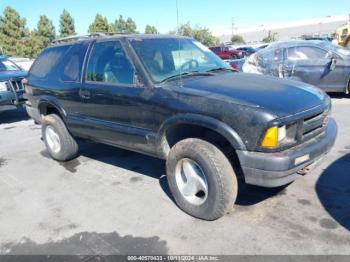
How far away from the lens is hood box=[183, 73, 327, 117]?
3074mm

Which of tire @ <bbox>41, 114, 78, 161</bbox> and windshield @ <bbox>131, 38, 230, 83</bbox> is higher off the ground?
windshield @ <bbox>131, 38, 230, 83</bbox>

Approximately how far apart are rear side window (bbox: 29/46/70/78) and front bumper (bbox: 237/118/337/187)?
11.0 feet

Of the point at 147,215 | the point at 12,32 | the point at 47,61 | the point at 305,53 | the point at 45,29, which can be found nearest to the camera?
the point at 147,215

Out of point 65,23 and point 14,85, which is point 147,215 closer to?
point 14,85

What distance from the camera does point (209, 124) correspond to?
3.16m

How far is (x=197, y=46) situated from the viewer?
183 inches

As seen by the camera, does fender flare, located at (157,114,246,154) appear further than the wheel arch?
No

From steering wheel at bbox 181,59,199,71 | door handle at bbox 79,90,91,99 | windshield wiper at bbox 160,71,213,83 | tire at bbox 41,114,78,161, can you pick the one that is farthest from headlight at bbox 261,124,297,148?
tire at bbox 41,114,78,161

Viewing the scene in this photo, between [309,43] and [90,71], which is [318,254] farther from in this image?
[309,43]

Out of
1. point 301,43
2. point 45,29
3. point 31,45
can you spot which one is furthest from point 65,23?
point 301,43

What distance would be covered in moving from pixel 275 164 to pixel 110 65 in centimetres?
Answer: 233

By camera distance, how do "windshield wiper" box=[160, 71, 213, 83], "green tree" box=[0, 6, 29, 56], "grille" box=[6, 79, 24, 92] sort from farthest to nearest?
"green tree" box=[0, 6, 29, 56] < "grille" box=[6, 79, 24, 92] < "windshield wiper" box=[160, 71, 213, 83]

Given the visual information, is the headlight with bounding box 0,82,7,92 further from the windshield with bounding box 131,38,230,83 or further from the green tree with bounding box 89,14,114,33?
the green tree with bounding box 89,14,114,33

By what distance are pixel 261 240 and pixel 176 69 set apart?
200 cm
